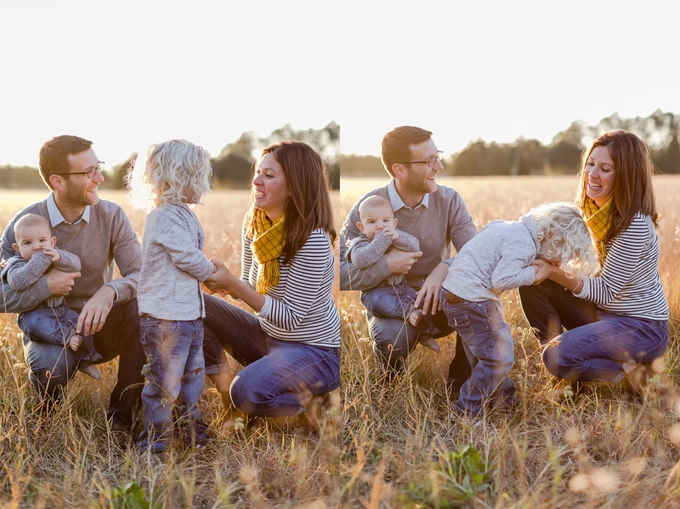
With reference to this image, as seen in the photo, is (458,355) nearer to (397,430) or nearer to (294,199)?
(397,430)

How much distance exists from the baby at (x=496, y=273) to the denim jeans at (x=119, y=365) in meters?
1.57

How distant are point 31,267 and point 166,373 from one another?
2.79ft

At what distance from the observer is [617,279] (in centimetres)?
308

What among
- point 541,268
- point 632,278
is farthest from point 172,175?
point 632,278

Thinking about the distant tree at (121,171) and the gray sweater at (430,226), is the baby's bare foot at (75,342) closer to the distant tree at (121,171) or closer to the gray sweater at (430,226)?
the distant tree at (121,171)

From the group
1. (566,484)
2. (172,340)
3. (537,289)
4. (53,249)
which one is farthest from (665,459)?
(53,249)

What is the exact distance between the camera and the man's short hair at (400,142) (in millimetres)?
3178

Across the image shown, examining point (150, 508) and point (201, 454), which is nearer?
point (150, 508)

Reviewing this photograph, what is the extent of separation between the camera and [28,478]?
240cm

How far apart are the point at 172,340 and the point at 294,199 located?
0.84 m

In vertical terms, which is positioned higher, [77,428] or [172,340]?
[172,340]

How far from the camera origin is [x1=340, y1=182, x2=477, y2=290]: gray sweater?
3.32 meters

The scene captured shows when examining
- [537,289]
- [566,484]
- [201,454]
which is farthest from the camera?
→ [537,289]

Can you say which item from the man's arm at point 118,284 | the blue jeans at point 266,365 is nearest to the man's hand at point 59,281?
the man's arm at point 118,284
